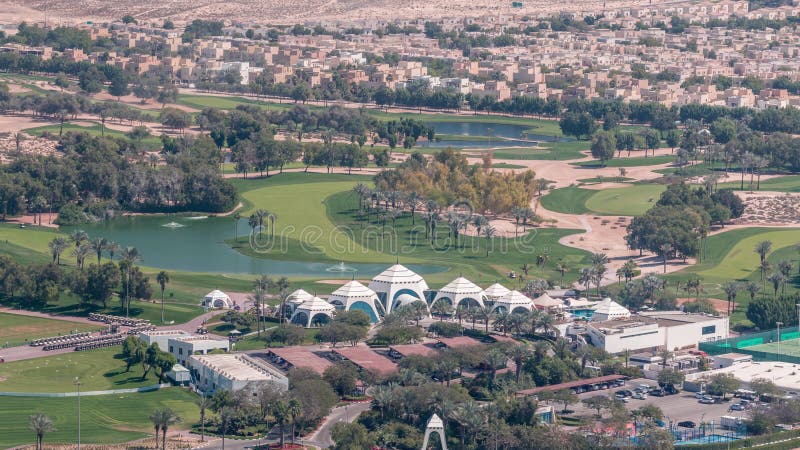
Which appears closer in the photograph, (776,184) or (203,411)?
(203,411)

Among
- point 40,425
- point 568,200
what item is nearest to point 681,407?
point 40,425

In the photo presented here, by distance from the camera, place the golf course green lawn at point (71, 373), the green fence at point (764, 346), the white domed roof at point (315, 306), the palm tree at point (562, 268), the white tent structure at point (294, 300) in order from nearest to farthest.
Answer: the golf course green lawn at point (71, 373)
the green fence at point (764, 346)
the white domed roof at point (315, 306)
the white tent structure at point (294, 300)
the palm tree at point (562, 268)

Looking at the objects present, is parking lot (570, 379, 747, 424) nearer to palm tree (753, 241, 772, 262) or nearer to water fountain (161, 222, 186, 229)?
palm tree (753, 241, 772, 262)

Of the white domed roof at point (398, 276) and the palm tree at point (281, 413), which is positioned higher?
the white domed roof at point (398, 276)

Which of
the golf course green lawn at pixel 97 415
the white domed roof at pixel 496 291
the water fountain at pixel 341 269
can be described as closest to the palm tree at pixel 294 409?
the golf course green lawn at pixel 97 415

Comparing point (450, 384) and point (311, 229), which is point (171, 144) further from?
point (450, 384)

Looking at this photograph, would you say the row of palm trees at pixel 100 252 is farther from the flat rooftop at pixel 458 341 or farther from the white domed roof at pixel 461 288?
the flat rooftop at pixel 458 341

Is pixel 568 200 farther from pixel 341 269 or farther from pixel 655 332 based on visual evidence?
pixel 655 332
